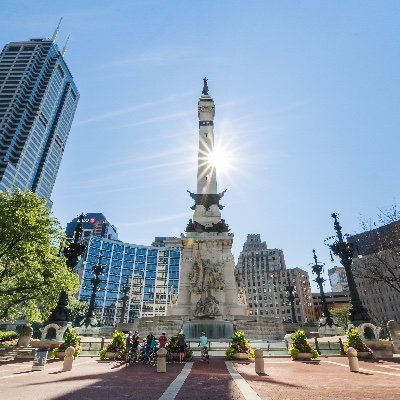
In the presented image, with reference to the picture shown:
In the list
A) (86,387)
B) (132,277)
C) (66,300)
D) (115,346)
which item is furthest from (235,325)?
(132,277)

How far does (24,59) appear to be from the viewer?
140 metres

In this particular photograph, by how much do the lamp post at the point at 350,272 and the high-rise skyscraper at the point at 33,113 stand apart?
10763 centimetres

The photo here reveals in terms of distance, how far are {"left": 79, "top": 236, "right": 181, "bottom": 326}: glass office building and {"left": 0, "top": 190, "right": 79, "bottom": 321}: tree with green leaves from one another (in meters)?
90.1

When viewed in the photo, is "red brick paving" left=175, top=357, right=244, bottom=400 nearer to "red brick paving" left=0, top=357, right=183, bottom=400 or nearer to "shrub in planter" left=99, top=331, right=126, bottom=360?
"red brick paving" left=0, top=357, right=183, bottom=400

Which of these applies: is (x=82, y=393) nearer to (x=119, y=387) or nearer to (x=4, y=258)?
(x=119, y=387)

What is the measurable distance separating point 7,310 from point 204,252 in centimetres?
1866

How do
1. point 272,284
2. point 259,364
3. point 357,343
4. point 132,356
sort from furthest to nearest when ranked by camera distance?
point 272,284
point 357,343
point 132,356
point 259,364

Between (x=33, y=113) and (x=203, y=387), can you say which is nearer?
(x=203, y=387)

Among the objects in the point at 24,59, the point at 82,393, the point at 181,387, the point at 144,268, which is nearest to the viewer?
the point at 82,393

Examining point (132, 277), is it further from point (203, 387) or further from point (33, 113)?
point (203, 387)

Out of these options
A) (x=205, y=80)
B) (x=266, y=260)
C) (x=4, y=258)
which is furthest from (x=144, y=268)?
(x=4, y=258)

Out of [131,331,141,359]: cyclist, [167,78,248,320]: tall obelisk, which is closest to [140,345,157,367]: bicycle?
[131,331,141,359]: cyclist

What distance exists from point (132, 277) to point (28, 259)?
103026 mm

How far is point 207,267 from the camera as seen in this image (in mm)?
30938
